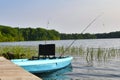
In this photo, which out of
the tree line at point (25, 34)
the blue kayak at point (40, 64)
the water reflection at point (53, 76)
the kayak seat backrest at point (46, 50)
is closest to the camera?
the blue kayak at point (40, 64)

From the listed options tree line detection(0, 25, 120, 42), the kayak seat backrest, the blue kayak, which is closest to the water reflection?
the blue kayak

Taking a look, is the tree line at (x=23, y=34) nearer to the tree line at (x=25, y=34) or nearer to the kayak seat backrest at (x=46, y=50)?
the tree line at (x=25, y=34)

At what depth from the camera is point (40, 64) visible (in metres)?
16.9

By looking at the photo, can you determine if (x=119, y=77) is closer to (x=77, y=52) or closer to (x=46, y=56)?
(x=46, y=56)

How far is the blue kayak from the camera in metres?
15.7

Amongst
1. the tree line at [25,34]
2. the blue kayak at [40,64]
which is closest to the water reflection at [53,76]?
the blue kayak at [40,64]

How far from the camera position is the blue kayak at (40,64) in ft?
51.5

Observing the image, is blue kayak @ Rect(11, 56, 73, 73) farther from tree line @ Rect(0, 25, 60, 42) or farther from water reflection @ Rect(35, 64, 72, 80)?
tree line @ Rect(0, 25, 60, 42)

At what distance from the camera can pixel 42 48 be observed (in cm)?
1875

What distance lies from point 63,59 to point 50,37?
107984mm

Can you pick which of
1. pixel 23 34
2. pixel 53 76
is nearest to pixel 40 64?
pixel 53 76

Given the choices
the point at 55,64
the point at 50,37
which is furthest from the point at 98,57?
the point at 50,37

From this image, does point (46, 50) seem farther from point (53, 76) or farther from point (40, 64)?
point (40, 64)

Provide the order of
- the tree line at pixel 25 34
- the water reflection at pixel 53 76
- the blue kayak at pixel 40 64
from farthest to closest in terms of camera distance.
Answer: the tree line at pixel 25 34
the water reflection at pixel 53 76
the blue kayak at pixel 40 64
